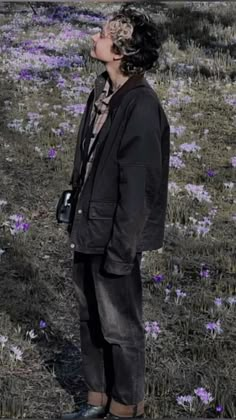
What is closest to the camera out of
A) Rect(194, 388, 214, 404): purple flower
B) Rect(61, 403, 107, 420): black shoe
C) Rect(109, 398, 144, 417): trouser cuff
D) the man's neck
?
the man's neck

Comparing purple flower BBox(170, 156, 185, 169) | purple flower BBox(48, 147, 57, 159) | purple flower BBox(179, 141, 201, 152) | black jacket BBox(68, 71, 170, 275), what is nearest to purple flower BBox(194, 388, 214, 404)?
black jacket BBox(68, 71, 170, 275)

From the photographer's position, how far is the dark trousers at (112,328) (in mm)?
3779

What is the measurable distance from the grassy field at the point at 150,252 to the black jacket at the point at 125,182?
1.21 metres

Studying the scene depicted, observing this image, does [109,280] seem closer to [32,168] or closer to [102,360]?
[102,360]

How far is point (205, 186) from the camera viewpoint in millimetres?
8562

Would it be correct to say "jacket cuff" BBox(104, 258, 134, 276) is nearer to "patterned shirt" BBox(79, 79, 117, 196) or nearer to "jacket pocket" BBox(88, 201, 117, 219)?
"jacket pocket" BBox(88, 201, 117, 219)

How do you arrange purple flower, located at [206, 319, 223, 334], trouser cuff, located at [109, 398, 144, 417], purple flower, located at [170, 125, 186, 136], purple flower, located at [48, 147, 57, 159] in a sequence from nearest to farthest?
trouser cuff, located at [109, 398, 144, 417] < purple flower, located at [206, 319, 223, 334] < purple flower, located at [48, 147, 57, 159] < purple flower, located at [170, 125, 186, 136]

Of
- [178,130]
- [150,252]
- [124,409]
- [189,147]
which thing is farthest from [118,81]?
[178,130]

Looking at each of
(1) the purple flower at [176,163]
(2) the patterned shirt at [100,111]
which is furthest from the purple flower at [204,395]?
(1) the purple flower at [176,163]

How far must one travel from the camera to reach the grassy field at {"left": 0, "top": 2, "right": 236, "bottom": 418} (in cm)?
464

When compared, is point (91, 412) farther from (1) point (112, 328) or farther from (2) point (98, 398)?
(1) point (112, 328)

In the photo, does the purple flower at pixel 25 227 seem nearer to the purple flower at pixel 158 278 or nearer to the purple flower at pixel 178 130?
the purple flower at pixel 158 278

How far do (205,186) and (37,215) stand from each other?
2.09 metres

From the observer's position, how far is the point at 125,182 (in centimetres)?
351
